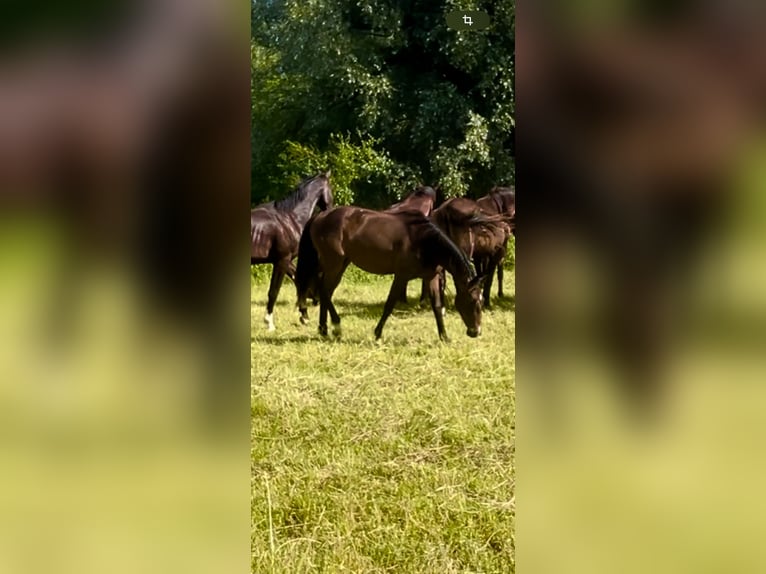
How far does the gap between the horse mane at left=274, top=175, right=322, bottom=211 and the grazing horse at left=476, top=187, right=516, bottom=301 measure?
250 mm

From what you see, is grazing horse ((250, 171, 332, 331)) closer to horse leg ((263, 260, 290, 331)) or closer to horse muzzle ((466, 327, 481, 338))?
horse leg ((263, 260, 290, 331))

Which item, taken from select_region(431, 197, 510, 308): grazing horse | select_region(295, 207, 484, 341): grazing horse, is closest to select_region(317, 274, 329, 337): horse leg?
select_region(295, 207, 484, 341): grazing horse

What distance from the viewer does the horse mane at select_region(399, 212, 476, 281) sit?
1.12 meters

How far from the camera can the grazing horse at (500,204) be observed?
969mm
